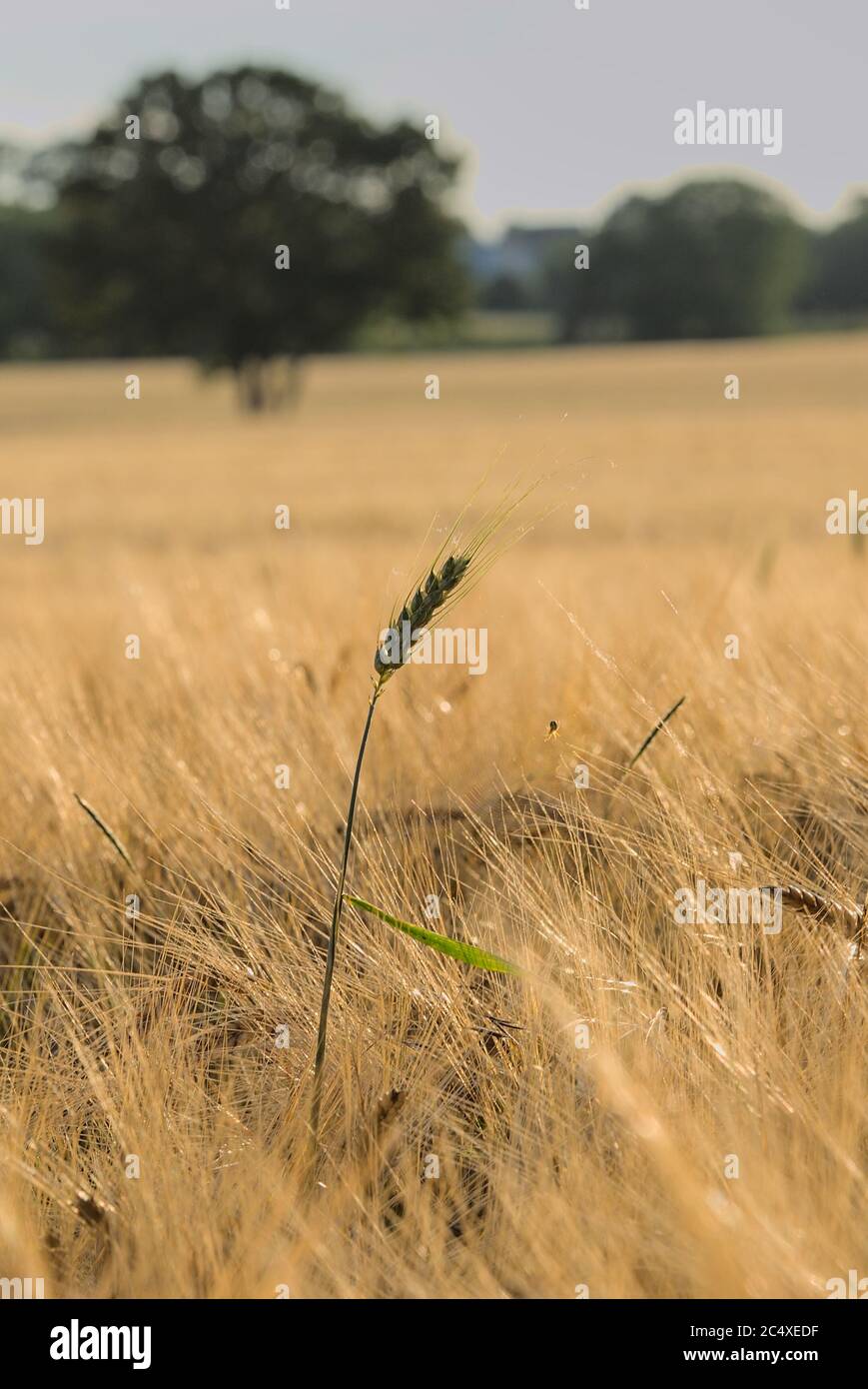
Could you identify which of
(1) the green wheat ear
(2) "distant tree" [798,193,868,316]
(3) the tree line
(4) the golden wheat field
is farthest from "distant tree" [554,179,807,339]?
(1) the green wheat ear

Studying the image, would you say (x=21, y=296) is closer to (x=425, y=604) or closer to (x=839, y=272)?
(x=839, y=272)

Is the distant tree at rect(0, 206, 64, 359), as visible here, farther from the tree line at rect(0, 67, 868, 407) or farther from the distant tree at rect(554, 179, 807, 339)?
the distant tree at rect(554, 179, 807, 339)

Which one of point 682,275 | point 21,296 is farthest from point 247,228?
point 682,275

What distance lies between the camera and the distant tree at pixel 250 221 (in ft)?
109

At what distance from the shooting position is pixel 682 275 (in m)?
61.8

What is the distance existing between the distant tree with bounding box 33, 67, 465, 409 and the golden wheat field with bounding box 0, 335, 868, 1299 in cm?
3019

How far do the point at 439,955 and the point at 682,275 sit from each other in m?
63.6

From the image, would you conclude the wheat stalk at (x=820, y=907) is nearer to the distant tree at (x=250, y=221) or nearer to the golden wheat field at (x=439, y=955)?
the golden wheat field at (x=439, y=955)

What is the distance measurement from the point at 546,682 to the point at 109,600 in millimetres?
2503

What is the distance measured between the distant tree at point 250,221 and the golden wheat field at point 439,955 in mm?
30193

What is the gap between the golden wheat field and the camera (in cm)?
139

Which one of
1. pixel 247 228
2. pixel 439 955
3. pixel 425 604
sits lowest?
pixel 439 955

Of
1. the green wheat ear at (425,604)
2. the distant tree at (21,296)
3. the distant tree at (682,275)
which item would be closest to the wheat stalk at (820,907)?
the green wheat ear at (425,604)
